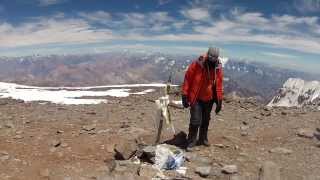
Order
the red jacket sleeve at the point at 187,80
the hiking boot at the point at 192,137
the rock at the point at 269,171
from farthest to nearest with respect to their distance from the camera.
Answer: the hiking boot at the point at 192,137, the red jacket sleeve at the point at 187,80, the rock at the point at 269,171

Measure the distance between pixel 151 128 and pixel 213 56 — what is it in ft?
15.5

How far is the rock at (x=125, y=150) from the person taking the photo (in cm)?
1130

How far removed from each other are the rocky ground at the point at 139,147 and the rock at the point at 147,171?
1.0 inches

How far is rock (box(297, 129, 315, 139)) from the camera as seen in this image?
1459 centimetres

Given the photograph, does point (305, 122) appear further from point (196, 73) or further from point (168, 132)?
point (196, 73)

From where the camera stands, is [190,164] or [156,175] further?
[190,164]

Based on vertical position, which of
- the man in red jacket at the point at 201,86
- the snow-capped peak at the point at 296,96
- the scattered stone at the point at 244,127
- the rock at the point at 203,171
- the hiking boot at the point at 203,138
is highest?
the man in red jacket at the point at 201,86

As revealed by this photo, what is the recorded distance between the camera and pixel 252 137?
1452cm

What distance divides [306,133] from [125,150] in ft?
21.9

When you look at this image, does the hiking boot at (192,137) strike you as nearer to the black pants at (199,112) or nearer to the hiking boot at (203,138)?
the black pants at (199,112)

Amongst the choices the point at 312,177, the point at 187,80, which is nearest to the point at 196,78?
the point at 187,80

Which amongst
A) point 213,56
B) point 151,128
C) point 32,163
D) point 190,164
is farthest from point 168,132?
point 32,163

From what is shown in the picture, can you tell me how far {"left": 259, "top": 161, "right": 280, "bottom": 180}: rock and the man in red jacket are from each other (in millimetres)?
2152

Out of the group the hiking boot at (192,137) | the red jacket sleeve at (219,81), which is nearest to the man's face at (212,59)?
the red jacket sleeve at (219,81)
